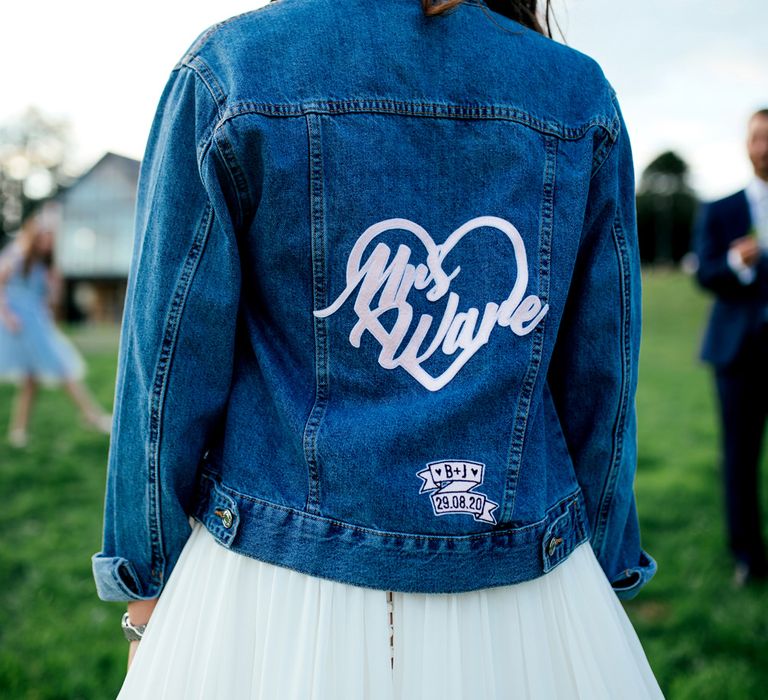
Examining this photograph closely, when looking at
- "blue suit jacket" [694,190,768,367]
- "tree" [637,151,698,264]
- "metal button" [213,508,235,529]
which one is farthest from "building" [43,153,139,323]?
"metal button" [213,508,235,529]

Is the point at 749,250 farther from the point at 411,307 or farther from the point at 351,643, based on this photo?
the point at 351,643

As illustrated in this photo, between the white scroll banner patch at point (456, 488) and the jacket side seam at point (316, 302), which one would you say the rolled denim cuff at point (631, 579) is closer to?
the white scroll banner patch at point (456, 488)

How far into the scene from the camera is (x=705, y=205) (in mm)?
3848

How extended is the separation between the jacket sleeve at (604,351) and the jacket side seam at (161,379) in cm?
65

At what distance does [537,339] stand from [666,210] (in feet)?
192

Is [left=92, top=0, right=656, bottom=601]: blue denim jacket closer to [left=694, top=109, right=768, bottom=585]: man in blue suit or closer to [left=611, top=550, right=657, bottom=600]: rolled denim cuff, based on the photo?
[left=611, top=550, right=657, bottom=600]: rolled denim cuff

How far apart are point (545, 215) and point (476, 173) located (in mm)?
134

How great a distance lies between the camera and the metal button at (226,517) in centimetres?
116

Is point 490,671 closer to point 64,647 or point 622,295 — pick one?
A: point 622,295

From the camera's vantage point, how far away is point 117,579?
1214 millimetres

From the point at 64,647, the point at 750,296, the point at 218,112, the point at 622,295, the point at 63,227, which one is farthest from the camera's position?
the point at 63,227

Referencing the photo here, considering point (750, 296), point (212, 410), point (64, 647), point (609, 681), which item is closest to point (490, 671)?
point (609, 681)

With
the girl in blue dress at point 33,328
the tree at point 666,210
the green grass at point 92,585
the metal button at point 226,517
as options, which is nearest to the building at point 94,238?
the tree at point 666,210

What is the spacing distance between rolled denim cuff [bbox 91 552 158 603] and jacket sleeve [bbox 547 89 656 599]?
0.79m
